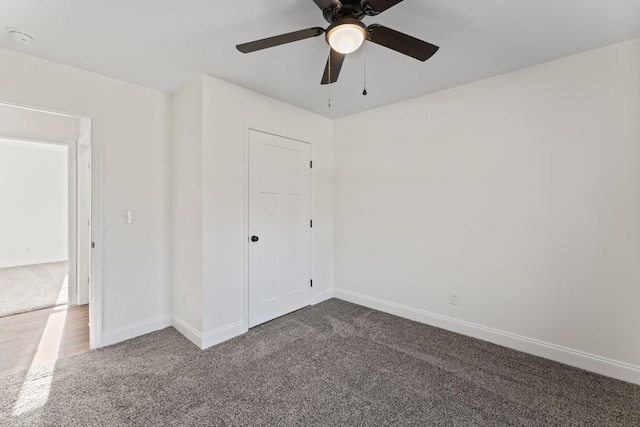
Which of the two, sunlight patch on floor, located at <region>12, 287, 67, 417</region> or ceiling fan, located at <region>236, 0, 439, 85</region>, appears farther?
sunlight patch on floor, located at <region>12, 287, 67, 417</region>

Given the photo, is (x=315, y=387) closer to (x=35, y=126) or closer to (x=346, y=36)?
(x=346, y=36)

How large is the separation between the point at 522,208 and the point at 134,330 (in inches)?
146

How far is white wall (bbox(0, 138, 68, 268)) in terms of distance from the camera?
578 cm

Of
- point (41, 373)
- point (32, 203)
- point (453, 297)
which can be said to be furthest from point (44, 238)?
point (453, 297)

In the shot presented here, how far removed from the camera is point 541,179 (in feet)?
7.77

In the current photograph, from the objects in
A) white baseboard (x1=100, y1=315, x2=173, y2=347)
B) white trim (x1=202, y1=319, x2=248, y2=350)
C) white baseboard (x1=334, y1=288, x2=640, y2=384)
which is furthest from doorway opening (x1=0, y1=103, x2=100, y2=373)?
white baseboard (x1=334, y1=288, x2=640, y2=384)

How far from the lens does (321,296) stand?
12.2ft

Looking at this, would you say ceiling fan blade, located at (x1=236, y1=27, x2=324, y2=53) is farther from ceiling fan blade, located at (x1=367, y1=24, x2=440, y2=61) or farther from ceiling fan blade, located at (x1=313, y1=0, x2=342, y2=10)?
ceiling fan blade, located at (x1=367, y1=24, x2=440, y2=61)

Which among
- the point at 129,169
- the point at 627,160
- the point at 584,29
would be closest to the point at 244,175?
the point at 129,169

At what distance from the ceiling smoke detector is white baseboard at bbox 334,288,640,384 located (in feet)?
12.4

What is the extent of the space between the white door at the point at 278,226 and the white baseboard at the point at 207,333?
0.20m

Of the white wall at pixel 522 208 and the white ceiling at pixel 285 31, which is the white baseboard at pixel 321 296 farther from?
the white ceiling at pixel 285 31

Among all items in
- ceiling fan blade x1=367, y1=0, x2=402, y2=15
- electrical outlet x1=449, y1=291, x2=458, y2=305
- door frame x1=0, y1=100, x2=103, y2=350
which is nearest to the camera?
ceiling fan blade x1=367, y1=0, x2=402, y2=15

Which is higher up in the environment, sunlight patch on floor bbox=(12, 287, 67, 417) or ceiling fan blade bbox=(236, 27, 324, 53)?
ceiling fan blade bbox=(236, 27, 324, 53)
